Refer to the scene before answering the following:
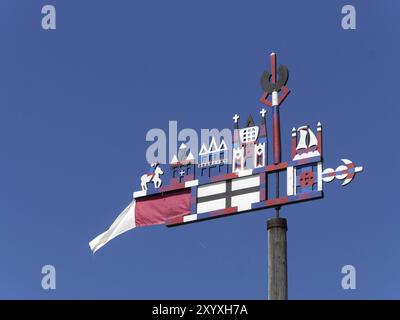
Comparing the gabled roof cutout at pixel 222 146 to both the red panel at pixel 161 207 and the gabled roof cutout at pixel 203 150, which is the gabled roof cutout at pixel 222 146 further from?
the red panel at pixel 161 207

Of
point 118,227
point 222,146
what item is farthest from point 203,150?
point 118,227

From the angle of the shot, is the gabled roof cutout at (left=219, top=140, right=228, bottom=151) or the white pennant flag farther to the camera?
the white pennant flag

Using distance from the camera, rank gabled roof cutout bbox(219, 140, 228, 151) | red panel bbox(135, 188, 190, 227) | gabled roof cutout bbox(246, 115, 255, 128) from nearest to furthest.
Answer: gabled roof cutout bbox(246, 115, 255, 128)
gabled roof cutout bbox(219, 140, 228, 151)
red panel bbox(135, 188, 190, 227)

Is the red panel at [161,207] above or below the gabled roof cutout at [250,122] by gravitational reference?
below

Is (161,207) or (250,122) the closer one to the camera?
(250,122)

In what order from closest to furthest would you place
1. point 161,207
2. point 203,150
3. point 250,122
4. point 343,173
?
point 343,173 < point 250,122 < point 203,150 < point 161,207

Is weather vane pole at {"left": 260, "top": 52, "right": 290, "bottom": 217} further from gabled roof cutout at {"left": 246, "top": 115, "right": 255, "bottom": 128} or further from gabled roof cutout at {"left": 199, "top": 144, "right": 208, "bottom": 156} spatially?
gabled roof cutout at {"left": 199, "top": 144, "right": 208, "bottom": 156}

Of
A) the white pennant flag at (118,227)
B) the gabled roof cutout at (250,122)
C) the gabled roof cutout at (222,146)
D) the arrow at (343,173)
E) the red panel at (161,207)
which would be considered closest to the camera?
the arrow at (343,173)

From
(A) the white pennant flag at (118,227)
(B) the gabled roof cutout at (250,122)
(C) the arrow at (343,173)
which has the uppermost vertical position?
(B) the gabled roof cutout at (250,122)

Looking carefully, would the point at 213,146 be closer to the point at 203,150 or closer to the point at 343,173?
the point at 203,150

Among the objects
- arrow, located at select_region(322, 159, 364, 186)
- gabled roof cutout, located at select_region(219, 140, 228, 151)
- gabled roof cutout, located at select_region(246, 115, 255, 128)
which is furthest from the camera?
gabled roof cutout, located at select_region(219, 140, 228, 151)

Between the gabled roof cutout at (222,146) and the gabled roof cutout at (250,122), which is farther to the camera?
the gabled roof cutout at (222,146)

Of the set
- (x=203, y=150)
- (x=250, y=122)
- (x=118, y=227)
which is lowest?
(x=118, y=227)
